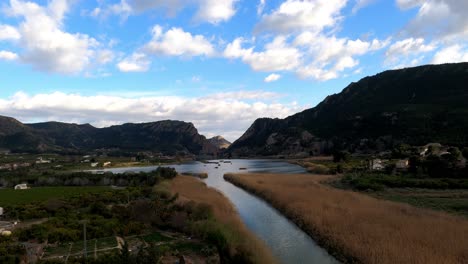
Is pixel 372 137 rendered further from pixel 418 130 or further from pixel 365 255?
pixel 365 255

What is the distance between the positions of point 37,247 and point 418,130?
529ft

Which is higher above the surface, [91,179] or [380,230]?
[380,230]

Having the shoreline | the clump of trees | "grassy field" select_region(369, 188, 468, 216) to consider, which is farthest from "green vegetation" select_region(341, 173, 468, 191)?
the clump of trees

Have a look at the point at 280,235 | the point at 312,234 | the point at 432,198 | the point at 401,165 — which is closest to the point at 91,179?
the point at 280,235

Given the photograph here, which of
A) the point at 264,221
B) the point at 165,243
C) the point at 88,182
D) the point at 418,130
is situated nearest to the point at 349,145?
the point at 418,130

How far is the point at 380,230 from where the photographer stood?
30.1 meters

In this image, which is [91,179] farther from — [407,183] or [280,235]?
[280,235]

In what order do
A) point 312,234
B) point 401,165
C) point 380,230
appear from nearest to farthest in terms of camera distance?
point 380,230 → point 312,234 → point 401,165

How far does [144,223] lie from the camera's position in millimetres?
41406

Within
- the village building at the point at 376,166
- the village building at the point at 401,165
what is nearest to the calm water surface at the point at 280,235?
the village building at the point at 401,165

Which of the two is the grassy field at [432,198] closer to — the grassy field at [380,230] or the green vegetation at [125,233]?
the grassy field at [380,230]

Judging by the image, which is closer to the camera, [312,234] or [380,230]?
[380,230]

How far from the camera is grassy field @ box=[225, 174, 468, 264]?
2386cm

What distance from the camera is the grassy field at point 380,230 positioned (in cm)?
2386
